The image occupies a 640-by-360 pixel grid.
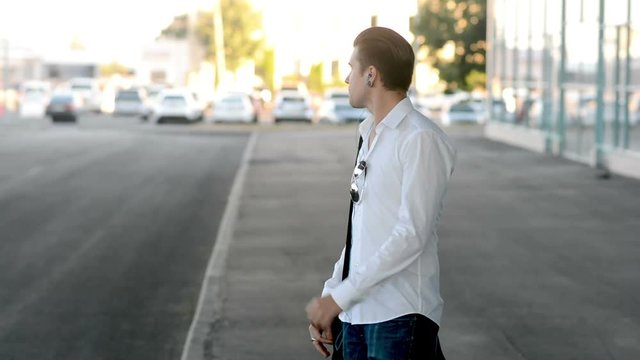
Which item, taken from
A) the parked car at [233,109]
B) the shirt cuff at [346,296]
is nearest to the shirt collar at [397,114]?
the shirt cuff at [346,296]

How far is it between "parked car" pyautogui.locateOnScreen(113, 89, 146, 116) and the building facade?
31990 mm

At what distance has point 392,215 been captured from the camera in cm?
411

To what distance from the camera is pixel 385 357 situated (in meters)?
4.16

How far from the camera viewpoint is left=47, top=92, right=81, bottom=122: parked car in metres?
64.1

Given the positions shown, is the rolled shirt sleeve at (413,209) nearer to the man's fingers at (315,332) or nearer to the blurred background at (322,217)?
the man's fingers at (315,332)

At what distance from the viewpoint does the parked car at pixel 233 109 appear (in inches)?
2398

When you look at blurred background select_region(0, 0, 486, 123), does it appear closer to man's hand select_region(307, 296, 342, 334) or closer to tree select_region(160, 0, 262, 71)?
tree select_region(160, 0, 262, 71)

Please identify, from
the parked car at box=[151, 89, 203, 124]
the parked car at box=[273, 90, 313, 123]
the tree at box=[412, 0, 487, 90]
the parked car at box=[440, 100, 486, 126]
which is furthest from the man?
the parked car at box=[151, 89, 203, 124]

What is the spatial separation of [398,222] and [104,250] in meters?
11.4

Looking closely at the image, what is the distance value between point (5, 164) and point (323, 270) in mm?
19712

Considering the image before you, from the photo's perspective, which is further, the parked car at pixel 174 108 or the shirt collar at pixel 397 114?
the parked car at pixel 174 108

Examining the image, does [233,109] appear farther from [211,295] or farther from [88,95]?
[211,295]

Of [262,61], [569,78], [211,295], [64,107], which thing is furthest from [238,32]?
[211,295]

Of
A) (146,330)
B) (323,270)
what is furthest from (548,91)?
(146,330)
